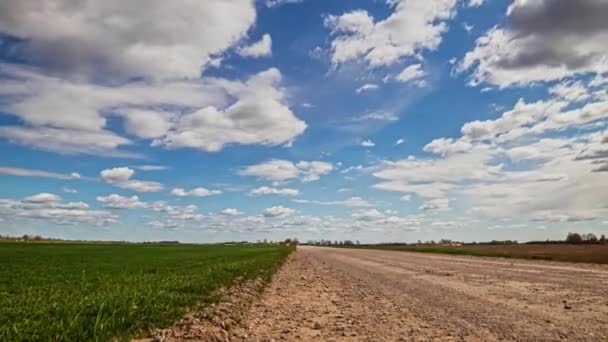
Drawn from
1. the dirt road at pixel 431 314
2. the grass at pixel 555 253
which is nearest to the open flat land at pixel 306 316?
the dirt road at pixel 431 314

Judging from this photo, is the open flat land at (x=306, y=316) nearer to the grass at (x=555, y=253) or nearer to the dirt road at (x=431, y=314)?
the dirt road at (x=431, y=314)

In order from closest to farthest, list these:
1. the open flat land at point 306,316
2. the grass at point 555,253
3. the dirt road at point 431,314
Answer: the open flat land at point 306,316, the dirt road at point 431,314, the grass at point 555,253

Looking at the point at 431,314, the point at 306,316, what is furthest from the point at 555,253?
the point at 306,316

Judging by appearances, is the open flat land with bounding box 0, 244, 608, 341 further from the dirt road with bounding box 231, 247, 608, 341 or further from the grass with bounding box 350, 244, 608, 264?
the grass with bounding box 350, 244, 608, 264

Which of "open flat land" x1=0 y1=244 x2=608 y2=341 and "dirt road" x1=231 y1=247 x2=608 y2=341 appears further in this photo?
"dirt road" x1=231 y1=247 x2=608 y2=341

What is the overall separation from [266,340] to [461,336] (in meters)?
3.86

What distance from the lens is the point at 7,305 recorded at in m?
11.7

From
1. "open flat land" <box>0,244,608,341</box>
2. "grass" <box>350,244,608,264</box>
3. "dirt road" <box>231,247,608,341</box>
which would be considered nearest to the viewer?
"open flat land" <box>0,244,608,341</box>

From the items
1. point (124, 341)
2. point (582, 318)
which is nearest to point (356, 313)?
point (582, 318)

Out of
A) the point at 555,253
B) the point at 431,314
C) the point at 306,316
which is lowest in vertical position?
the point at 306,316

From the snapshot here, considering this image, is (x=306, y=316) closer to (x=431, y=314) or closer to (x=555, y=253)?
(x=431, y=314)

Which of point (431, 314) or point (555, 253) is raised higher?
point (555, 253)

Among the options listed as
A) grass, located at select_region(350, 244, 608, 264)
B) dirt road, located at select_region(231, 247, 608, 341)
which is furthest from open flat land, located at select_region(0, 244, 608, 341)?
grass, located at select_region(350, 244, 608, 264)

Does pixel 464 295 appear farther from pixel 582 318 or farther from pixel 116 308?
pixel 116 308
